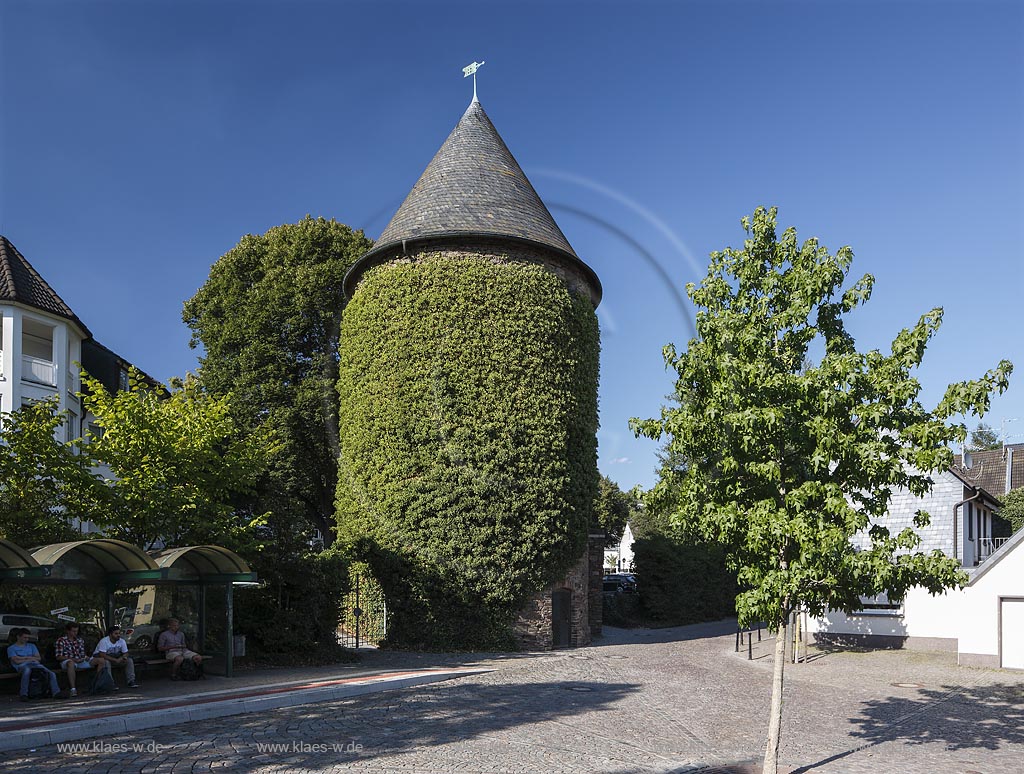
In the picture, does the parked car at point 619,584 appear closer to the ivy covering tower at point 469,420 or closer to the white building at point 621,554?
the ivy covering tower at point 469,420

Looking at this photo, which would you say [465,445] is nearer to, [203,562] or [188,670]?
[203,562]

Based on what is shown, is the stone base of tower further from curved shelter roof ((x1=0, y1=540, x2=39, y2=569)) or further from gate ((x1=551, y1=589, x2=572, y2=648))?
curved shelter roof ((x1=0, y1=540, x2=39, y2=569))

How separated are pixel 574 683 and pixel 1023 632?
10.9m

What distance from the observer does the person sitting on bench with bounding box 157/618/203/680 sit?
15883mm

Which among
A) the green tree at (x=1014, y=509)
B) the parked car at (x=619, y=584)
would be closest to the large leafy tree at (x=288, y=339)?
the parked car at (x=619, y=584)

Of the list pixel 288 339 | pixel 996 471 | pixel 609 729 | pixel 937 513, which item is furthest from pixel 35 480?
pixel 996 471

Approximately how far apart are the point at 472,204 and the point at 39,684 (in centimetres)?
1671

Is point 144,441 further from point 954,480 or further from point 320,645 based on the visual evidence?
point 954,480

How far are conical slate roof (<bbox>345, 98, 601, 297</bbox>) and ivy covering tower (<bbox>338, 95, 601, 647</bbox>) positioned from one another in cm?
8

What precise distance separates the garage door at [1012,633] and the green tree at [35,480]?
809 inches

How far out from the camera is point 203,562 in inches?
661

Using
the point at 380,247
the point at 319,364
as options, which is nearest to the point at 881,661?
the point at 380,247

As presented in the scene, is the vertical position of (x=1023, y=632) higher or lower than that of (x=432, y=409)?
lower

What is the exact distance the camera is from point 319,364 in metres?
31.5
